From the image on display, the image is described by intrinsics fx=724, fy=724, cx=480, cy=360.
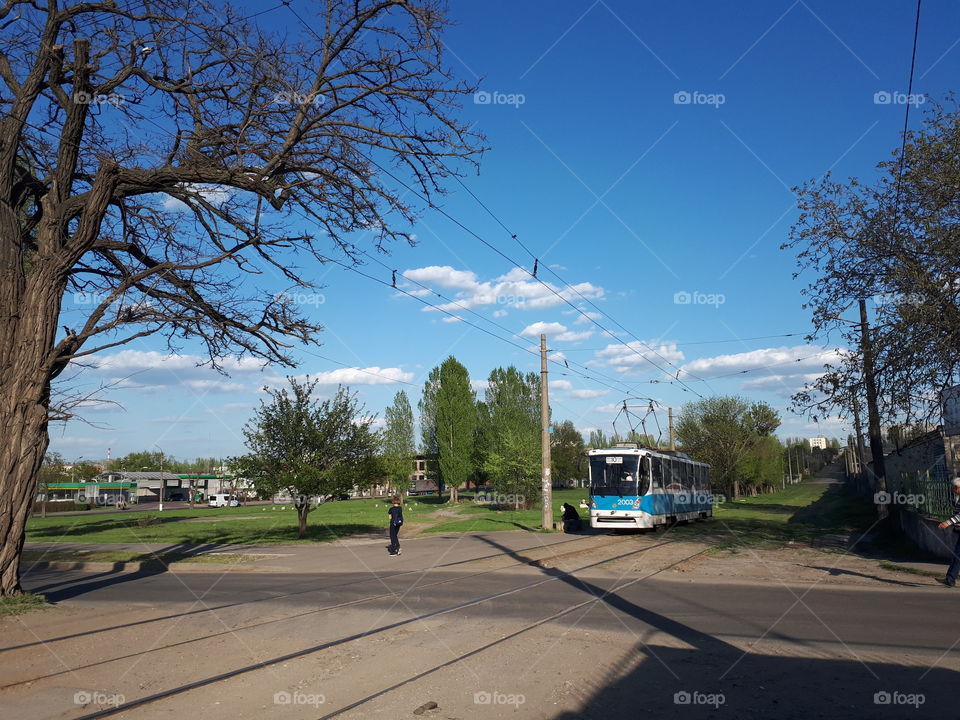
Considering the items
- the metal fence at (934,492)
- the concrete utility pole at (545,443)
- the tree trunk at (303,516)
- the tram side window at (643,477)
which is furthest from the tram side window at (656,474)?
the tree trunk at (303,516)

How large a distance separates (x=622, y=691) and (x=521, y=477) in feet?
143

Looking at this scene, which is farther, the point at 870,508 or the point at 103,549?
the point at 870,508

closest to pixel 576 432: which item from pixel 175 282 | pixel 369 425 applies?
pixel 369 425

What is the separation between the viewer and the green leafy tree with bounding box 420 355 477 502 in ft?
241

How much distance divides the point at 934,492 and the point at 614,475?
37.9ft

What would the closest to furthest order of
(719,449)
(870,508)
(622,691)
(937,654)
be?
(622,691), (937,654), (870,508), (719,449)

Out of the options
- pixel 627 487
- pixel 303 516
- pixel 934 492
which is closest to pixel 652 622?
pixel 934 492

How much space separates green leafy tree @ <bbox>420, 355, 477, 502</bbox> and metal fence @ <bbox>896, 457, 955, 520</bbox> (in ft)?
179

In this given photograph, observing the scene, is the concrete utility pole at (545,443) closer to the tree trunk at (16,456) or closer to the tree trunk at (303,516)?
the tree trunk at (303,516)

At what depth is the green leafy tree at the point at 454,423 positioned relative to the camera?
7356 centimetres

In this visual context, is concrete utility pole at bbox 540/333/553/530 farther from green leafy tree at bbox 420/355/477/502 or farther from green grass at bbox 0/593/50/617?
green leafy tree at bbox 420/355/477/502

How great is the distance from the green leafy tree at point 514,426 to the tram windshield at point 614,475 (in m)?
20.9

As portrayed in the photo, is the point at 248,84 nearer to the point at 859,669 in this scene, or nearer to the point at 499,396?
the point at 859,669

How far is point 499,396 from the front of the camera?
7594 cm
